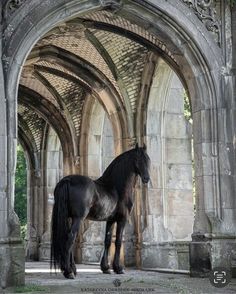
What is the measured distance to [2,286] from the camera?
314 inches

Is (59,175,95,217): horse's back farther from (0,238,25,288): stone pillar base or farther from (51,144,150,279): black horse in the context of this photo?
(0,238,25,288): stone pillar base

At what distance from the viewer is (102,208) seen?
10141mm

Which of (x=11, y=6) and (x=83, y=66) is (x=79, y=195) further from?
(x=83, y=66)

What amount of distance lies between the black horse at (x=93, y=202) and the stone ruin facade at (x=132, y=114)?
115 centimetres

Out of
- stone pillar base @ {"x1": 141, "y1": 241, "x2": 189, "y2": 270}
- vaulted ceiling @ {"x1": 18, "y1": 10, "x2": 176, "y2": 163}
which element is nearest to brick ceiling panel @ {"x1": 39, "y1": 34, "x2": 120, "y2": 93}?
vaulted ceiling @ {"x1": 18, "y1": 10, "x2": 176, "y2": 163}

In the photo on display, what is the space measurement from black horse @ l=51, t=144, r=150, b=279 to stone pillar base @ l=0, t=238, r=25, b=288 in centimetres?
118

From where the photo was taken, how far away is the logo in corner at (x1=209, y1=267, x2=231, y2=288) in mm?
8474

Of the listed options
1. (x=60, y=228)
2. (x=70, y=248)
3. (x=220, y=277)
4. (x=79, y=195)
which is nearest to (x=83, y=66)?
(x=79, y=195)

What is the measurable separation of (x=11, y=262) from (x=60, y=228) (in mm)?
1344

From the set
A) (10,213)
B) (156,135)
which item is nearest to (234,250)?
(10,213)

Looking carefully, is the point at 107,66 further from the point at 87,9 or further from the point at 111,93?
the point at 87,9

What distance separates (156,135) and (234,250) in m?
5.03

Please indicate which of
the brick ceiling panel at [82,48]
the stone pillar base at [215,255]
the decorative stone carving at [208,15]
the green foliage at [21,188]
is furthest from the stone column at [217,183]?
the green foliage at [21,188]

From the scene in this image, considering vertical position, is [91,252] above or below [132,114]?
below
